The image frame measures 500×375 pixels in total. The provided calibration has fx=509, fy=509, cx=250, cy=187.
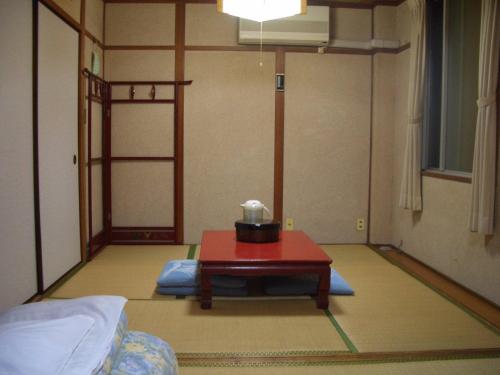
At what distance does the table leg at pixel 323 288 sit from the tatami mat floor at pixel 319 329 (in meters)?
0.07

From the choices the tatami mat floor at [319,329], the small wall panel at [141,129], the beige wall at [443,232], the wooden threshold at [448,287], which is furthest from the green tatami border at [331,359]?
the small wall panel at [141,129]

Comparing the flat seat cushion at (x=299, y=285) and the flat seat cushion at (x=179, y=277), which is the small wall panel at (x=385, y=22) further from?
the flat seat cushion at (x=179, y=277)

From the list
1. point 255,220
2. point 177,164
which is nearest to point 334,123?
point 177,164

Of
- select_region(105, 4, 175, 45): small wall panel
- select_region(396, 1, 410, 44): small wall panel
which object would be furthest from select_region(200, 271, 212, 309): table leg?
select_region(396, 1, 410, 44): small wall panel

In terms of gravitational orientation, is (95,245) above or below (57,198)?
below

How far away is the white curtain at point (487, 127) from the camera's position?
3312mm

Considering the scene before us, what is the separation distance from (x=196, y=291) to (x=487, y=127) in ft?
7.38

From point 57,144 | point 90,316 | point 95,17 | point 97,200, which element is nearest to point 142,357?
point 90,316

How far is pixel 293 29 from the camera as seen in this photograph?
5.12 m

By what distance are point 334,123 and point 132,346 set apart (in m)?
4.05

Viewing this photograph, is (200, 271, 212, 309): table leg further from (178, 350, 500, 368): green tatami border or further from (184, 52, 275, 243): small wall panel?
(184, 52, 275, 243): small wall panel

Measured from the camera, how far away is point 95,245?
4855 mm

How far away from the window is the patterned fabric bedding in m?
A: 3.09

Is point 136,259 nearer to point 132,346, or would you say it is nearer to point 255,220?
point 255,220
